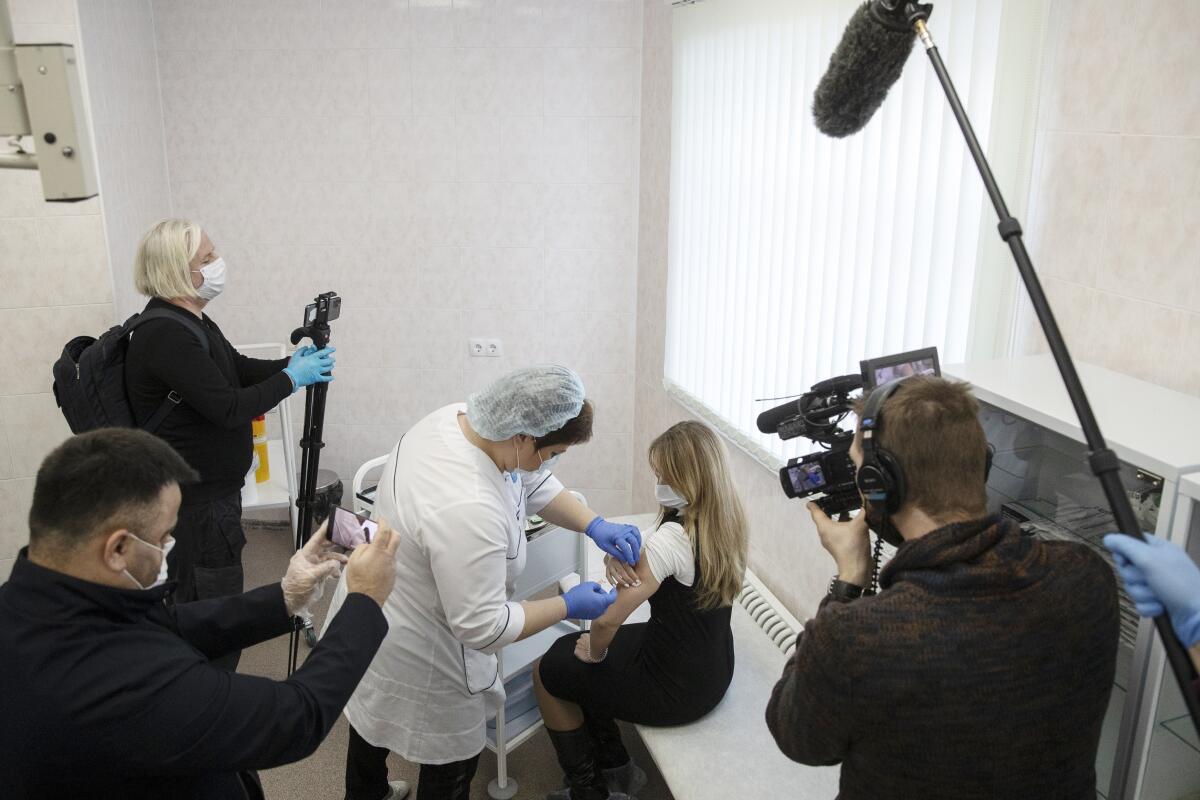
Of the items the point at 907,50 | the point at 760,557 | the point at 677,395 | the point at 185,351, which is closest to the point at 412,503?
the point at 185,351

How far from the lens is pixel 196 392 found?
8.67 ft

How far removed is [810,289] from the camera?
9.37 feet

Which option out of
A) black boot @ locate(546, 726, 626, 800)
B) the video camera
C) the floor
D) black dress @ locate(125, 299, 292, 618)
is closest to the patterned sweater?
the video camera

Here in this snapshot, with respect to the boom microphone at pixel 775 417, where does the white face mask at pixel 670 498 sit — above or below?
below

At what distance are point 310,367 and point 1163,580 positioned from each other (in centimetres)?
243

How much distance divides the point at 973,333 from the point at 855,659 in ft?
4.03

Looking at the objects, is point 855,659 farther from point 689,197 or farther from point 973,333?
point 689,197

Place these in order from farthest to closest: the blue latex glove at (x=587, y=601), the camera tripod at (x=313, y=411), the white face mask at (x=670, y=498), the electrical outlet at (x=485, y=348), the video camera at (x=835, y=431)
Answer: the electrical outlet at (x=485, y=348), the camera tripod at (x=313, y=411), the white face mask at (x=670, y=498), the blue latex glove at (x=587, y=601), the video camera at (x=835, y=431)

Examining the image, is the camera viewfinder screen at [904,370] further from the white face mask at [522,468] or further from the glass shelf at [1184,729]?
the white face mask at [522,468]

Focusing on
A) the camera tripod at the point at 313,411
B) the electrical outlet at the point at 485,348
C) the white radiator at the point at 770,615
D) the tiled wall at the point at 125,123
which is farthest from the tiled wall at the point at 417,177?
the white radiator at the point at 770,615

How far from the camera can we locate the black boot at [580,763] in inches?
104

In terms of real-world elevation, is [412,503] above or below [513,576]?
above

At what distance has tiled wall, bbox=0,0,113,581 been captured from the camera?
3307 millimetres

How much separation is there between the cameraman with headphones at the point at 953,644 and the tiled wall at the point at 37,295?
307 cm
